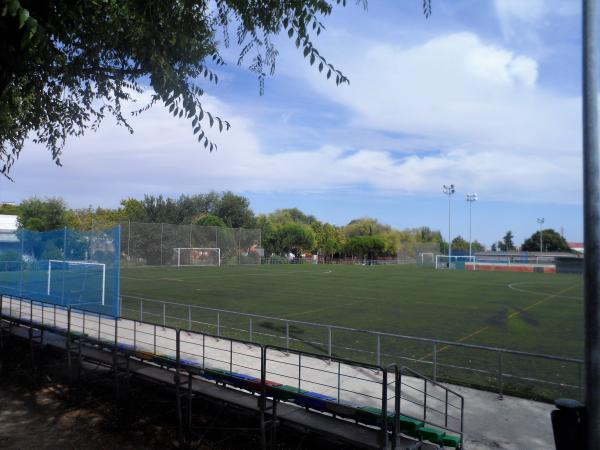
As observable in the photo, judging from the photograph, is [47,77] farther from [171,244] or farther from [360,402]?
[171,244]

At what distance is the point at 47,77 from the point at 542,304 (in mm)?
23841

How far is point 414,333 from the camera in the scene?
15930mm

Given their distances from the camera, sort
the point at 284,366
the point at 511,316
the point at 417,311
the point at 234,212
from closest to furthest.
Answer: the point at 284,366 < the point at 511,316 < the point at 417,311 < the point at 234,212

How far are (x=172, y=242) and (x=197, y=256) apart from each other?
12.9ft

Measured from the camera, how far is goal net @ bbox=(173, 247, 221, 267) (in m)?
55.6

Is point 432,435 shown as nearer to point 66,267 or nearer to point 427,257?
point 66,267

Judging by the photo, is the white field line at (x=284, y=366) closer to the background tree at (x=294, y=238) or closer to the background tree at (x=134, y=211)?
the background tree at (x=134, y=211)

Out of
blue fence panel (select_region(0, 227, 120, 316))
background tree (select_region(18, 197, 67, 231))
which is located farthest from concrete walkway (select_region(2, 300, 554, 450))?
background tree (select_region(18, 197, 67, 231))

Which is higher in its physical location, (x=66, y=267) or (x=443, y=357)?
(x=66, y=267)

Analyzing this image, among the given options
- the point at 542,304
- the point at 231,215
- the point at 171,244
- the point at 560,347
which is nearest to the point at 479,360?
the point at 560,347

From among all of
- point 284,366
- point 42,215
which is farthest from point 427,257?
point 284,366

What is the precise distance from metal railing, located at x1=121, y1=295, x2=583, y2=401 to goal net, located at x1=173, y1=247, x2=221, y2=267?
3900cm

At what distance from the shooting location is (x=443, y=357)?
1259cm

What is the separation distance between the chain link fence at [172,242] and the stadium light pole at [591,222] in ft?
164
